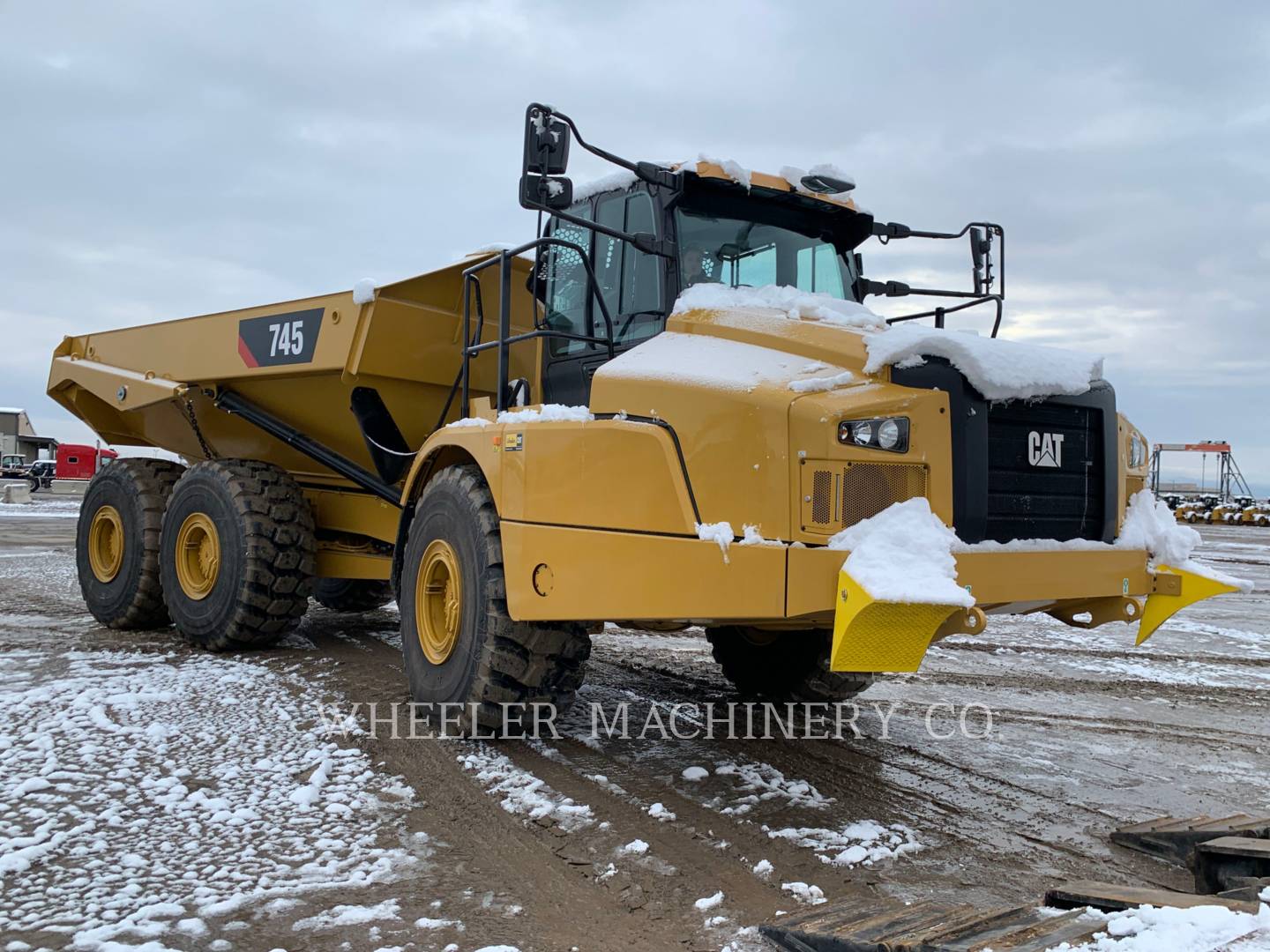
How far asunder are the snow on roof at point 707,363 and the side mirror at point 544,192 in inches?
26.8

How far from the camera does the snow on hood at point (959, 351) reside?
362 centimetres

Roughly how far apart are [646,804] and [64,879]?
6.63 ft

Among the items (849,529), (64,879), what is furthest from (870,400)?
(64,879)

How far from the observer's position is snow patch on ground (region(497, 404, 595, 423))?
14.0 ft

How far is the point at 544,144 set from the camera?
411 centimetres

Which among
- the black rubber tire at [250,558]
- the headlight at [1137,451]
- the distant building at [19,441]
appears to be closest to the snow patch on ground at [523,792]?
the headlight at [1137,451]

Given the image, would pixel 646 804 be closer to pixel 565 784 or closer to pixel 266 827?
pixel 565 784

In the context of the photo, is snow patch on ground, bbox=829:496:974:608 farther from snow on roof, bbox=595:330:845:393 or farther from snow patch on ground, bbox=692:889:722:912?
snow patch on ground, bbox=692:889:722:912

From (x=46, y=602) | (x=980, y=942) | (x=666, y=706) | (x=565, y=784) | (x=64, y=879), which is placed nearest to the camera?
(x=980, y=942)

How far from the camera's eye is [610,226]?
4.85 m

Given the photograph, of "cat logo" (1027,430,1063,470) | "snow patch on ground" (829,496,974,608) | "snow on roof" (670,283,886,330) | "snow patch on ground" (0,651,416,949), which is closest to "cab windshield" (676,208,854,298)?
"snow on roof" (670,283,886,330)

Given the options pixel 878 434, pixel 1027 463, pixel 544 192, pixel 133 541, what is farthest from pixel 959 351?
pixel 133 541

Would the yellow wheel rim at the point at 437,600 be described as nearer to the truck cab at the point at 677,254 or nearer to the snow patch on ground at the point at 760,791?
the truck cab at the point at 677,254

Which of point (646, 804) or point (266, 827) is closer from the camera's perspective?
point (266, 827)
